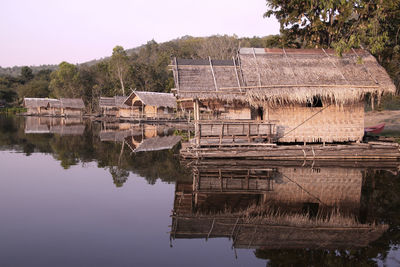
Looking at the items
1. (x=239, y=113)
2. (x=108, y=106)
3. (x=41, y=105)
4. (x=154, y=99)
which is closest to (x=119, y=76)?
(x=108, y=106)

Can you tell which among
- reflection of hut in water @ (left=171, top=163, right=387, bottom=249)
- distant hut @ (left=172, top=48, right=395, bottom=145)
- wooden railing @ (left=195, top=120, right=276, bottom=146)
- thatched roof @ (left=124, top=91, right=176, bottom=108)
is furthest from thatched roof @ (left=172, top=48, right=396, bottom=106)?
thatched roof @ (left=124, top=91, right=176, bottom=108)

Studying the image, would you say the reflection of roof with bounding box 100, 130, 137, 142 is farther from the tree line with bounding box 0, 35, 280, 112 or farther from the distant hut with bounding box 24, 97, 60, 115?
the distant hut with bounding box 24, 97, 60, 115

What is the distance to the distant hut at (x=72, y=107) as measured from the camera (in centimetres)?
5306

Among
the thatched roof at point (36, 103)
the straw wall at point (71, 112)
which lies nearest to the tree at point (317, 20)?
the straw wall at point (71, 112)

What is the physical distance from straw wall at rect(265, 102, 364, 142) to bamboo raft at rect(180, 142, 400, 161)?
3.31 ft

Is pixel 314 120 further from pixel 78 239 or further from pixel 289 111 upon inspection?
pixel 78 239

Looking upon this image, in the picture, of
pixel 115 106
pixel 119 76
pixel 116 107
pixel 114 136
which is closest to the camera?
pixel 114 136

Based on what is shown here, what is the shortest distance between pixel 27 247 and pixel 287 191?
596 cm

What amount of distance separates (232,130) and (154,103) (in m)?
Answer: 24.5

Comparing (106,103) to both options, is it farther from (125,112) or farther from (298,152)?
(298,152)

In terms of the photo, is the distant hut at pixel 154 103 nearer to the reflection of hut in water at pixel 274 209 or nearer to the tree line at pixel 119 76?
the tree line at pixel 119 76

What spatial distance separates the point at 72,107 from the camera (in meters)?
53.7

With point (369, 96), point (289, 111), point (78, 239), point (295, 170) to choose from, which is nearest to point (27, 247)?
point (78, 239)

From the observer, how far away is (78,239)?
5371mm
